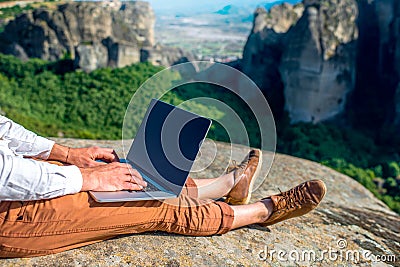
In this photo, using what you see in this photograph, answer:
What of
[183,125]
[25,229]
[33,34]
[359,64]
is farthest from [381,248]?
[33,34]

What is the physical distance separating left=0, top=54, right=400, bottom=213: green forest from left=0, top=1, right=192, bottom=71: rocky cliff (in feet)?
3.10

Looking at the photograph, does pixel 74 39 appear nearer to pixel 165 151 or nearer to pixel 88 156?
pixel 88 156

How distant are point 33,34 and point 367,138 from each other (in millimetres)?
22504

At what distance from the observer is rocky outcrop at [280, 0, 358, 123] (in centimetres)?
2156

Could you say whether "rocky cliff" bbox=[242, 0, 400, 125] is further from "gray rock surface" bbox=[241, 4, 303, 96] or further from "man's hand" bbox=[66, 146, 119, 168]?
"man's hand" bbox=[66, 146, 119, 168]

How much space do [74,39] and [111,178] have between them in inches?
1133

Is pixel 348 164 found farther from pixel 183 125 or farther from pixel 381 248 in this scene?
pixel 183 125

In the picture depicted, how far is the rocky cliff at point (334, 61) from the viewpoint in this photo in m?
21.8

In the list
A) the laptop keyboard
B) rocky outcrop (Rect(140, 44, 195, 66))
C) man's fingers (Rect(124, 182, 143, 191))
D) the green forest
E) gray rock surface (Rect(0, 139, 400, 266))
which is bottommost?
the green forest

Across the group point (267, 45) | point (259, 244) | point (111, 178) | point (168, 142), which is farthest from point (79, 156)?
point (267, 45)

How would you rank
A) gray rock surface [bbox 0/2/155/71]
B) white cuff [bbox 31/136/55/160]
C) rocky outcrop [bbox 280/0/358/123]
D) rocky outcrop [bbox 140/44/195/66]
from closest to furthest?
1. white cuff [bbox 31/136/55/160]
2. rocky outcrop [bbox 280/0/358/123]
3. gray rock surface [bbox 0/2/155/71]
4. rocky outcrop [bbox 140/44/195/66]

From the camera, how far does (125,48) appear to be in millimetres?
28109

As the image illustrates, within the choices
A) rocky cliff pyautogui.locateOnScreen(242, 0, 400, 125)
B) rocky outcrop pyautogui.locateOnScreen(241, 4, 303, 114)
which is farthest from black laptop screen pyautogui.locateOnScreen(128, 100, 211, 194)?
rocky outcrop pyautogui.locateOnScreen(241, 4, 303, 114)

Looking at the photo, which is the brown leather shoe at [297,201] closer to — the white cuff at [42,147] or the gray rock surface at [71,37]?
the white cuff at [42,147]
